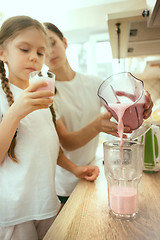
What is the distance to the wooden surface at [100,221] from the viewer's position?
538 millimetres

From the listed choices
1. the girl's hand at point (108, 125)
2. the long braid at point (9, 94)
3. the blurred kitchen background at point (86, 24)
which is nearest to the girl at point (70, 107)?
the girl's hand at point (108, 125)

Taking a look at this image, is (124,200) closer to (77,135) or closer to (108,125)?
(108,125)

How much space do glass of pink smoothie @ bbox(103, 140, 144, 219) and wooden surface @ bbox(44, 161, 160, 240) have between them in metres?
0.03

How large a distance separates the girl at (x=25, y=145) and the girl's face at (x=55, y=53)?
25 cm

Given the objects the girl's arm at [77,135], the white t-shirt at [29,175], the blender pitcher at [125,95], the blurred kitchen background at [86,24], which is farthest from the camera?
the blurred kitchen background at [86,24]

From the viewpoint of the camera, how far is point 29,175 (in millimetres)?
839

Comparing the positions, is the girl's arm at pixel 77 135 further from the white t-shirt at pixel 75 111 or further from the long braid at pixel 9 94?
the long braid at pixel 9 94

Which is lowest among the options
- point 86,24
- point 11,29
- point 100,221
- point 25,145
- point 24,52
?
point 100,221

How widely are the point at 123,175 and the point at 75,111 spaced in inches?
28.0

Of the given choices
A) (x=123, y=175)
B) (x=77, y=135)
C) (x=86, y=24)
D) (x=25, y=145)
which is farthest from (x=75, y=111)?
(x=86, y=24)

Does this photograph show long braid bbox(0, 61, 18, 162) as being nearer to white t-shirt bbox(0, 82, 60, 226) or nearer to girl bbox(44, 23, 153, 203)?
white t-shirt bbox(0, 82, 60, 226)

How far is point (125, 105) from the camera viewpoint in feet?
2.23

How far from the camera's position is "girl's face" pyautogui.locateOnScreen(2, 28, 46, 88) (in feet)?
2.81

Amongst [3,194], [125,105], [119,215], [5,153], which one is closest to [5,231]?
[3,194]
